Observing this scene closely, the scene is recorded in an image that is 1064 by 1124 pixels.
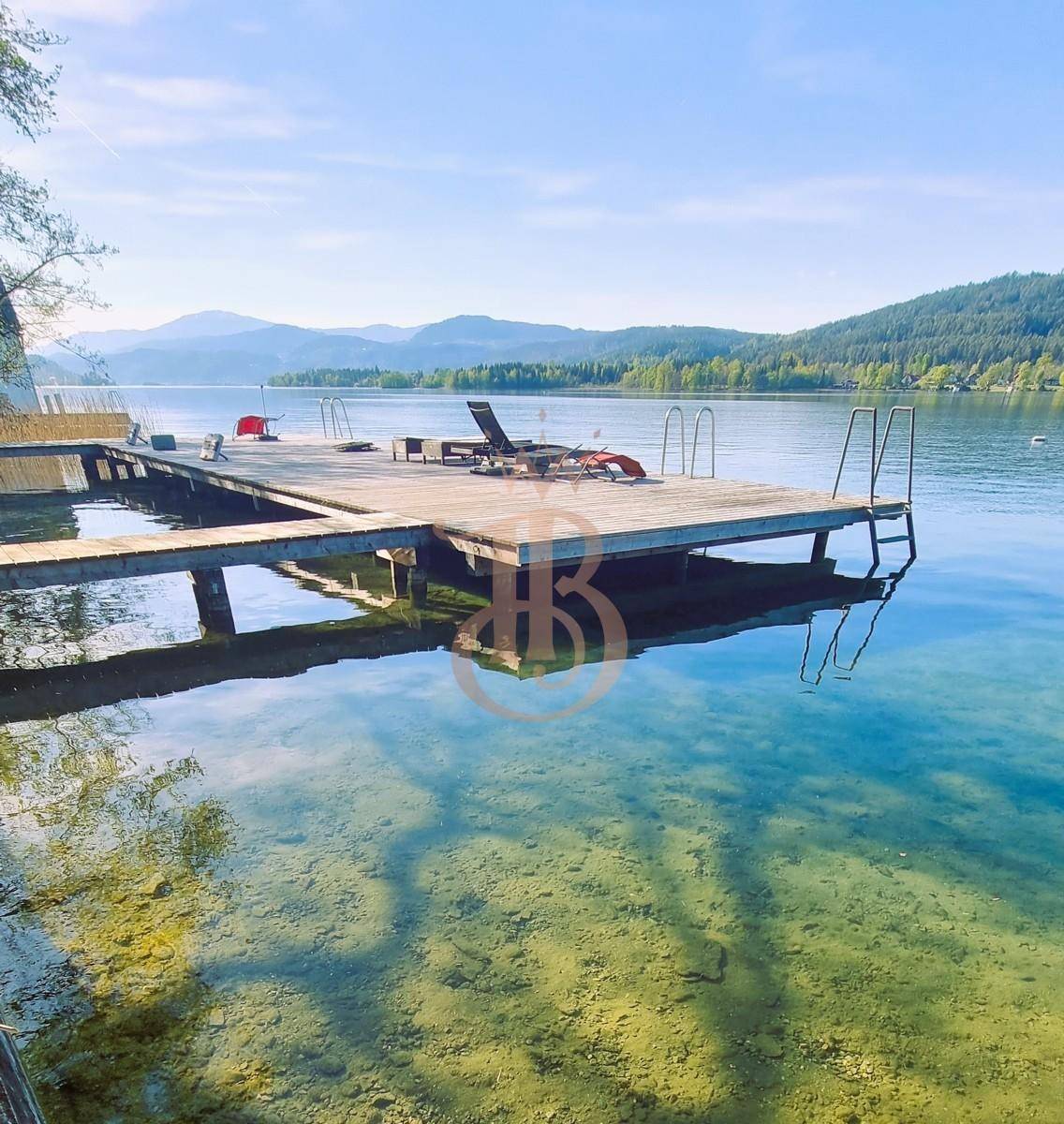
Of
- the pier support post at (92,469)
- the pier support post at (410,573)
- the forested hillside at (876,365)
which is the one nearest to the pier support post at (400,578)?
the pier support post at (410,573)

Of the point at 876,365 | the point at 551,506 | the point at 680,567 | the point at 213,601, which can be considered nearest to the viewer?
the point at 213,601

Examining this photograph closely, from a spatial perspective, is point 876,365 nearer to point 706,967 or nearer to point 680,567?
point 680,567

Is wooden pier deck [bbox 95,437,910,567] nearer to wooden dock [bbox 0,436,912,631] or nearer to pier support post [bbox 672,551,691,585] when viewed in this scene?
wooden dock [bbox 0,436,912,631]

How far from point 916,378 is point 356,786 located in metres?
144

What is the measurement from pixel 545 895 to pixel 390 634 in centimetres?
479

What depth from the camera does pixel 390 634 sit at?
8.07 m

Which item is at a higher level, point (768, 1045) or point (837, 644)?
point (768, 1045)

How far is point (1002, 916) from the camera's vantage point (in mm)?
3664

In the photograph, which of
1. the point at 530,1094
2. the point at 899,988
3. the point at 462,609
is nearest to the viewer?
the point at 530,1094

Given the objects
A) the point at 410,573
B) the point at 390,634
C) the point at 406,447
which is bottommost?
the point at 390,634

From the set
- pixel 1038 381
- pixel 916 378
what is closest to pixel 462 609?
pixel 1038 381

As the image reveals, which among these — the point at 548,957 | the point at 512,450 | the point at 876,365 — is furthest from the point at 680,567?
the point at 876,365

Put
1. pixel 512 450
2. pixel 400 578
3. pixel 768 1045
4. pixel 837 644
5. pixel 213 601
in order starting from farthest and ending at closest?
1. pixel 512 450
2. pixel 400 578
3. pixel 837 644
4. pixel 213 601
5. pixel 768 1045

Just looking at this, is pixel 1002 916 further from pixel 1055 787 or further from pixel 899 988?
pixel 1055 787
